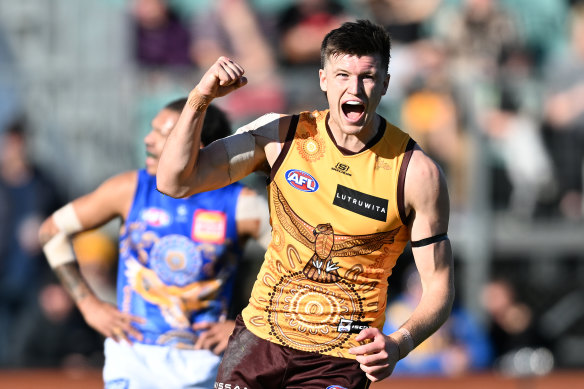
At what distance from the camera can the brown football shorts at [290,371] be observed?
160 inches

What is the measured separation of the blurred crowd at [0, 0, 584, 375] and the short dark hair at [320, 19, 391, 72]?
6.06 m

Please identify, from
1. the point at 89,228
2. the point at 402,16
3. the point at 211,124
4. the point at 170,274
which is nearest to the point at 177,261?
the point at 170,274

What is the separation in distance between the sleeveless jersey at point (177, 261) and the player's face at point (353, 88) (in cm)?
147

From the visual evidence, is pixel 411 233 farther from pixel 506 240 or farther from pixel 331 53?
pixel 506 240

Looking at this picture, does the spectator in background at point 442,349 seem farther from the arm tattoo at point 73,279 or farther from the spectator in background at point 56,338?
the arm tattoo at point 73,279

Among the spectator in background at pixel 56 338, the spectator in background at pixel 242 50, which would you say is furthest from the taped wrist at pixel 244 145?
the spectator in background at pixel 242 50

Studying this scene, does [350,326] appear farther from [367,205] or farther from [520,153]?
[520,153]

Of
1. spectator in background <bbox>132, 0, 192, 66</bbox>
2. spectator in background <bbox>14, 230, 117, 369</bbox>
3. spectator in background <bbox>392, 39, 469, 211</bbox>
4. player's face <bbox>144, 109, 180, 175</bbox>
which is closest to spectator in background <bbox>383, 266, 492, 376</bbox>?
spectator in background <bbox>392, 39, 469, 211</bbox>

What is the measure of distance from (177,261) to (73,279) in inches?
31.5

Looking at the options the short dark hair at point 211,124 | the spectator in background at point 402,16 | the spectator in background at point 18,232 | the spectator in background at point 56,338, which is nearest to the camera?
the short dark hair at point 211,124

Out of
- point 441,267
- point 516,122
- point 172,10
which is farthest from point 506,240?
point 441,267

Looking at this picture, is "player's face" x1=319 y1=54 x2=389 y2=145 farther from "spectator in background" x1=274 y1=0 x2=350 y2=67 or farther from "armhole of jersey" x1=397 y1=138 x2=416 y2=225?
"spectator in background" x1=274 y1=0 x2=350 y2=67

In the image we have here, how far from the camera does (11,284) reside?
33.6 feet

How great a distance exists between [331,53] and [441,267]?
98 centimetres
